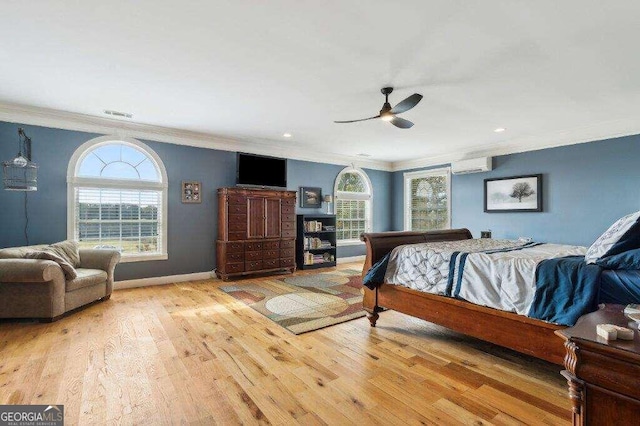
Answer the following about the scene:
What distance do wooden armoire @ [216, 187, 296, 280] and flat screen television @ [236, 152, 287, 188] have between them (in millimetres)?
273

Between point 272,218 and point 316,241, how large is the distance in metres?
1.29

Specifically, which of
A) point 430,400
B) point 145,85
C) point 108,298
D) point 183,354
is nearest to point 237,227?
point 108,298

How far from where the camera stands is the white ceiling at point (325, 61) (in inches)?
86.0

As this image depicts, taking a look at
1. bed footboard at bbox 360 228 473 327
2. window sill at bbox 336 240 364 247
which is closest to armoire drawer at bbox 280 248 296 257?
window sill at bbox 336 240 364 247

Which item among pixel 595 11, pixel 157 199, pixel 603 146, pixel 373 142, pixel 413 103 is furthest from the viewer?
pixel 373 142

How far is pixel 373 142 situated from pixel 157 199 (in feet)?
13.2

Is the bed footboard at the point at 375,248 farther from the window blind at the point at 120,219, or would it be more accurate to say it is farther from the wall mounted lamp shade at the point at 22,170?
the wall mounted lamp shade at the point at 22,170

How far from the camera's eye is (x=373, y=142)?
6.01m

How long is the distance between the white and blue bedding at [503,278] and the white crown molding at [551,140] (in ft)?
10.4

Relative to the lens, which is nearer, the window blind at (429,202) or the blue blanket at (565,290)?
the blue blanket at (565,290)

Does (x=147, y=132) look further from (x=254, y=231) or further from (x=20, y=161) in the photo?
(x=254, y=231)

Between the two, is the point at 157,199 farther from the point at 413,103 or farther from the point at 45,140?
the point at 413,103

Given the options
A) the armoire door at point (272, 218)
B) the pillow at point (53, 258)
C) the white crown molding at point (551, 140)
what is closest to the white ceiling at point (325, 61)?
the white crown molding at point (551, 140)

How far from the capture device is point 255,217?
5641 mm
